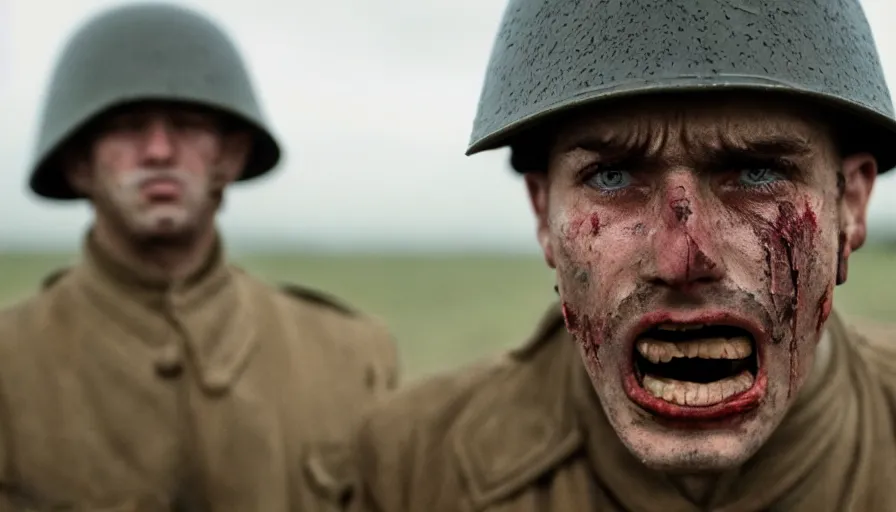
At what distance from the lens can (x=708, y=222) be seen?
2277 mm

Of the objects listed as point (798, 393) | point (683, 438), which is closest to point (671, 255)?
point (683, 438)

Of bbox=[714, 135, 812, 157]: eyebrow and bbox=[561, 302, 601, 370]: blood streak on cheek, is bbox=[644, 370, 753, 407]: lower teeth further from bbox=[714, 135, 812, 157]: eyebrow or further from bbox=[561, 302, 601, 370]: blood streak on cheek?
bbox=[714, 135, 812, 157]: eyebrow

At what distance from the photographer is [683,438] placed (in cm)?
233

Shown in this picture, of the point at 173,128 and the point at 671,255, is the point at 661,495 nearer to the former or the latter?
the point at 671,255

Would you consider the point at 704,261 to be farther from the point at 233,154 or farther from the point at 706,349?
the point at 233,154

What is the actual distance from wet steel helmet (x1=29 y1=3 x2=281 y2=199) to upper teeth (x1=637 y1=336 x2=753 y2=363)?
8.35 feet

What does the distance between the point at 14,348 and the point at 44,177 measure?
2.56ft

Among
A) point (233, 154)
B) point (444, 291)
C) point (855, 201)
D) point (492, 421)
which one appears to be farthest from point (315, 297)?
point (444, 291)

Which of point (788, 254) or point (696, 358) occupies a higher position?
point (788, 254)

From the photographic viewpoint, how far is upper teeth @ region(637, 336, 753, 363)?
232 centimetres

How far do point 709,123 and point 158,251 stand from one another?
8.87ft

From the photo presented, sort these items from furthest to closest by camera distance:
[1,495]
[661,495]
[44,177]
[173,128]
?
[44,177] → [173,128] → [1,495] → [661,495]

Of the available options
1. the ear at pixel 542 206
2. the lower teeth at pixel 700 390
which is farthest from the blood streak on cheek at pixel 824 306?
the ear at pixel 542 206

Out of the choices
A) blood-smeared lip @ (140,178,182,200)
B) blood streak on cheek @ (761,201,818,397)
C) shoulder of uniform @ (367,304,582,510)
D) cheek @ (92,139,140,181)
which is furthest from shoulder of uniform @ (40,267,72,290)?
blood streak on cheek @ (761,201,818,397)
